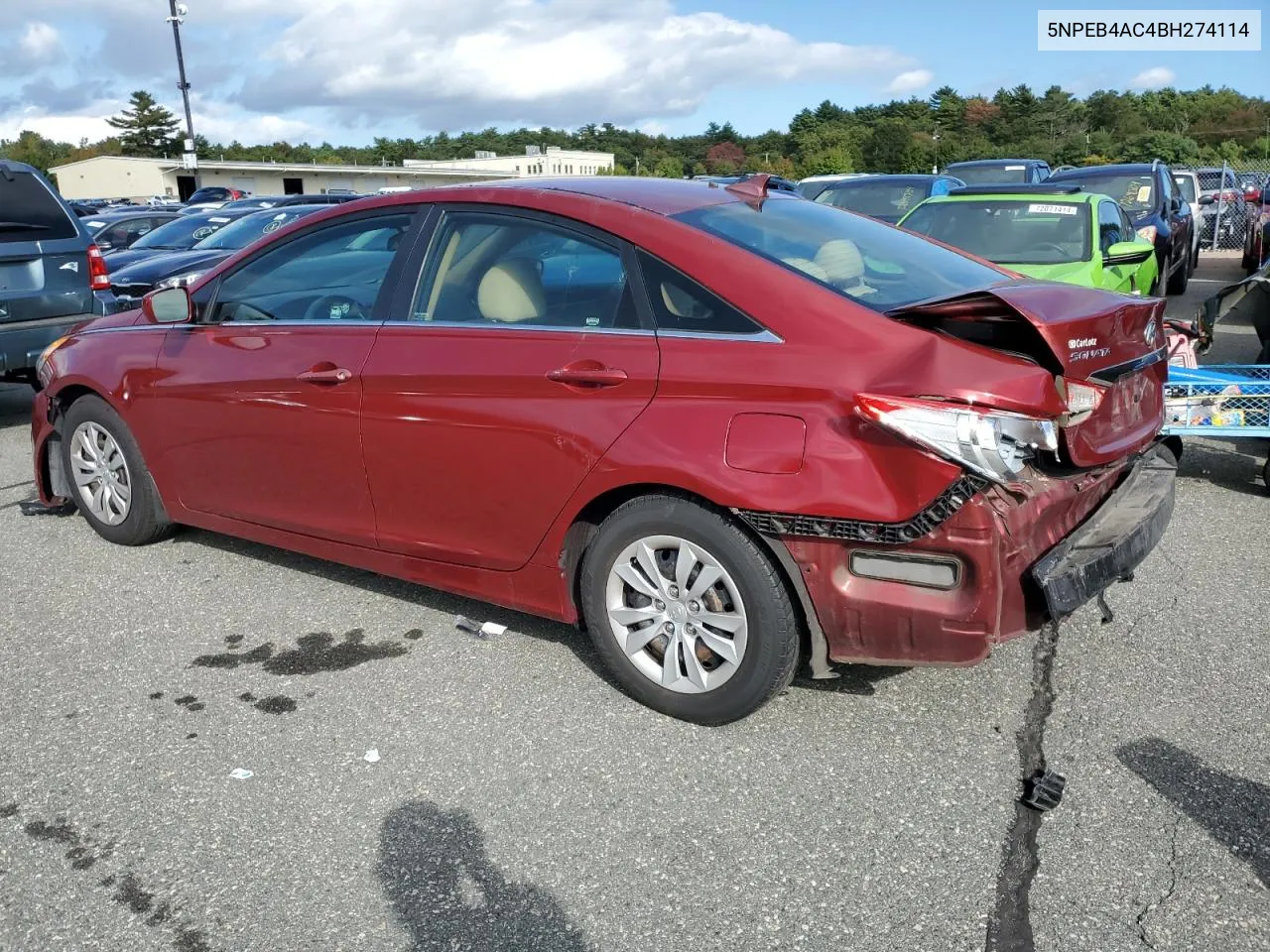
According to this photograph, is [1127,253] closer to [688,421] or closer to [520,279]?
[520,279]

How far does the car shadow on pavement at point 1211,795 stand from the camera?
2760mm

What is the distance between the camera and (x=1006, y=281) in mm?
3826

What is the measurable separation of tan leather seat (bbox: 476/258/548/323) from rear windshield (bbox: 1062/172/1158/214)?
11156mm

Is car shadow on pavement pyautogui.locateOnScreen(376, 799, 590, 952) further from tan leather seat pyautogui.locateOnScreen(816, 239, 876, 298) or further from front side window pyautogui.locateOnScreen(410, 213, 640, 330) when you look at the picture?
tan leather seat pyautogui.locateOnScreen(816, 239, 876, 298)

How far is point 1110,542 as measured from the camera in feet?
10.6

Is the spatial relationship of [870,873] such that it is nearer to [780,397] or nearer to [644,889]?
[644,889]

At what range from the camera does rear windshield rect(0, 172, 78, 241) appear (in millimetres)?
7812

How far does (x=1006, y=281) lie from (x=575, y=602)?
6.23ft

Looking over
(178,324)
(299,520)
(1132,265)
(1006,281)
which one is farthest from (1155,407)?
(1132,265)

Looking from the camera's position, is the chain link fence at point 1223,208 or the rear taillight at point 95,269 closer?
the rear taillight at point 95,269

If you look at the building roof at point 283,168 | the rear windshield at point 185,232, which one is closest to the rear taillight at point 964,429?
the rear windshield at point 185,232

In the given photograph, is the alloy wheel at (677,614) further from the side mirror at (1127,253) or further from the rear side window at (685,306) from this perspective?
the side mirror at (1127,253)

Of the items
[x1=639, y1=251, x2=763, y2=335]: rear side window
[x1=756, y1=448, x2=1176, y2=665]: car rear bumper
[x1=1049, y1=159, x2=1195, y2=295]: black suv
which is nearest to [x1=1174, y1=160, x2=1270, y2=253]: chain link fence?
[x1=1049, y1=159, x2=1195, y2=295]: black suv

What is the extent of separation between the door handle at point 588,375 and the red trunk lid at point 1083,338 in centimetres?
88
